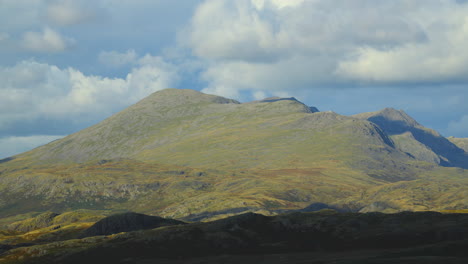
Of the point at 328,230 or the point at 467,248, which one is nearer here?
the point at 467,248

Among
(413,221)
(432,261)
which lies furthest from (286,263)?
(413,221)

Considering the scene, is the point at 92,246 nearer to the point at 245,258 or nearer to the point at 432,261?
the point at 245,258

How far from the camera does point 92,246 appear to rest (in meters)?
191

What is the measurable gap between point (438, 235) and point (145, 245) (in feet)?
313

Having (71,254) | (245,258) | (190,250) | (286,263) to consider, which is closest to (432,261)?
(286,263)

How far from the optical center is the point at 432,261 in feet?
395

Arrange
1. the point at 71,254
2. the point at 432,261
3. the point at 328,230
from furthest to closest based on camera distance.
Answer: the point at 328,230 → the point at 71,254 → the point at 432,261

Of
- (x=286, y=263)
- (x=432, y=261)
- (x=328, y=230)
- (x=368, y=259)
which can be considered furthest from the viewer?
(x=328, y=230)

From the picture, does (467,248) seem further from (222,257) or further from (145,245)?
(145,245)

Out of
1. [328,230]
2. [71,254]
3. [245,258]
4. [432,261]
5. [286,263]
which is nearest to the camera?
[432,261]

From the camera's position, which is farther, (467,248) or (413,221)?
(413,221)

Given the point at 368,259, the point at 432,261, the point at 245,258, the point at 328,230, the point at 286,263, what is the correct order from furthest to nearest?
the point at 328,230, the point at 245,258, the point at 286,263, the point at 368,259, the point at 432,261

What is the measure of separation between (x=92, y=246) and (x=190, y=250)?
34.8 meters

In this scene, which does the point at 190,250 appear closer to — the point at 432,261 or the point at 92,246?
the point at 92,246
